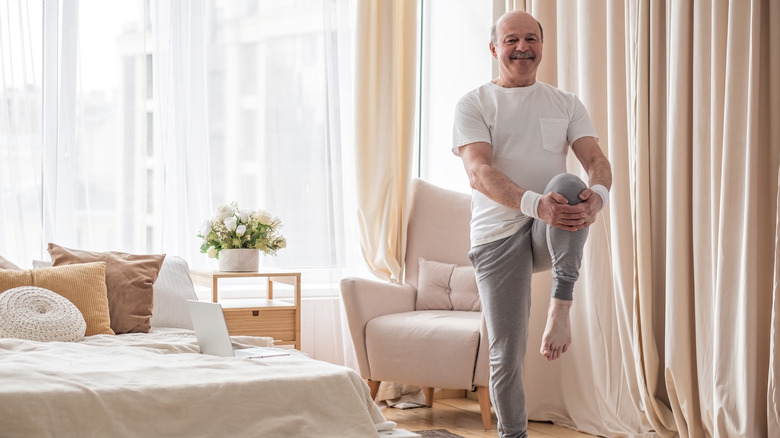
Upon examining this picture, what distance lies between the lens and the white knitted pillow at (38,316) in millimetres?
2945

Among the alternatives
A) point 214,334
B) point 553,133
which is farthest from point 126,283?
point 553,133

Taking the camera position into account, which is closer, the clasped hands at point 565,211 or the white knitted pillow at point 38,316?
the clasped hands at point 565,211

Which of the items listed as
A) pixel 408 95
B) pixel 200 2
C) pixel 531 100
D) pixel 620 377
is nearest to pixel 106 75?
pixel 200 2

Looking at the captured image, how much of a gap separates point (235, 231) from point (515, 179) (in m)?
A: 1.78

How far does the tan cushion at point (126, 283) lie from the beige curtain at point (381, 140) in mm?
1308

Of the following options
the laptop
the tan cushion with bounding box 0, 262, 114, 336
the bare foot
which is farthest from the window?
the bare foot

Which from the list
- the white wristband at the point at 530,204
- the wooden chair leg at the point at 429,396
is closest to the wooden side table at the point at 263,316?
the wooden chair leg at the point at 429,396

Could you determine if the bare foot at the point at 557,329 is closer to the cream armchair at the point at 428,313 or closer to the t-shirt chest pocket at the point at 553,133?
the t-shirt chest pocket at the point at 553,133

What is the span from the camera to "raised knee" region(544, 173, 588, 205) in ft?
7.38

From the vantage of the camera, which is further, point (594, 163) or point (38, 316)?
point (38, 316)

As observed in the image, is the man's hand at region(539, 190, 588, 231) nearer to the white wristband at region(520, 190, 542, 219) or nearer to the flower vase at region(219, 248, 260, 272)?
the white wristband at region(520, 190, 542, 219)

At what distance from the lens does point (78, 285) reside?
3.23 m

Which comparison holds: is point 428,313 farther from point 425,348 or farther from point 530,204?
point 530,204

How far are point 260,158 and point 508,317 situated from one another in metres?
2.49
